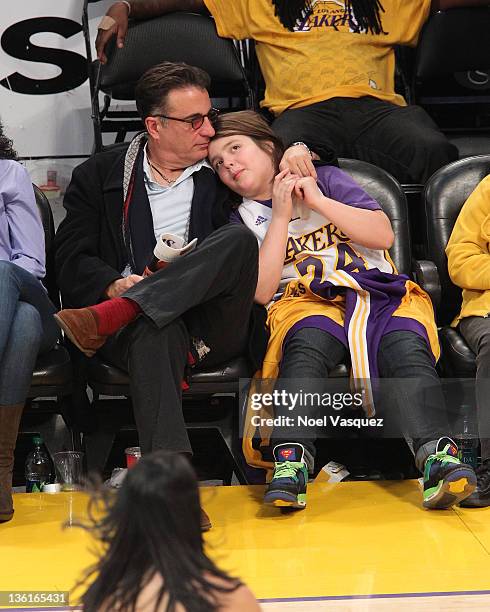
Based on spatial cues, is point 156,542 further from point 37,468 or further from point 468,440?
point 37,468

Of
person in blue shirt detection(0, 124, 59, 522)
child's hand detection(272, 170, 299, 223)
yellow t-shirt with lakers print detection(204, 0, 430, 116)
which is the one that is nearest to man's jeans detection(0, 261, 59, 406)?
person in blue shirt detection(0, 124, 59, 522)

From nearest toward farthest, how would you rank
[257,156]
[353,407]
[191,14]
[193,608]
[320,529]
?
[193,608] < [320,529] < [353,407] < [257,156] < [191,14]

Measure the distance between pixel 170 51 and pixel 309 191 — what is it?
1.21 meters

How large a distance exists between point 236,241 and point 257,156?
51cm

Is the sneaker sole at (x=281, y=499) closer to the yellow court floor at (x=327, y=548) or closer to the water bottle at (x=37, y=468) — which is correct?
the yellow court floor at (x=327, y=548)

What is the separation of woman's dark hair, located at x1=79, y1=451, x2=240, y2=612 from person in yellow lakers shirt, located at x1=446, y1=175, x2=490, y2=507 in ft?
6.38

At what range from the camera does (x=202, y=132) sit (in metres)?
3.44

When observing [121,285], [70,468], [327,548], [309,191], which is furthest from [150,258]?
[327,548]

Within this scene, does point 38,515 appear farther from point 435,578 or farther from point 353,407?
point 435,578

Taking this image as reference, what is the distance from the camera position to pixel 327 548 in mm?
2713

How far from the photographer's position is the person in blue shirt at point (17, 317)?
290 centimetres

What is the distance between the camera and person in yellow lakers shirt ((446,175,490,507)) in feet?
10.1

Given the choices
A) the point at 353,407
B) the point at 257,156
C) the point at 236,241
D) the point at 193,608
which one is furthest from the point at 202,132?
the point at 193,608

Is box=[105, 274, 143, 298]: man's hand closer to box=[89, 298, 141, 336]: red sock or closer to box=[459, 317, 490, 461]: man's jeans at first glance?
box=[89, 298, 141, 336]: red sock
